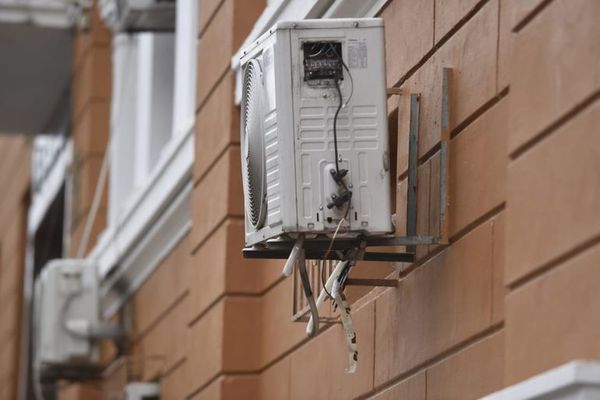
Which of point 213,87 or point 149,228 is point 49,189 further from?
point 213,87

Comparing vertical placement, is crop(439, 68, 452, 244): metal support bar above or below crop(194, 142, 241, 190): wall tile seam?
below

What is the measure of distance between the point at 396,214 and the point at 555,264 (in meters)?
1.79

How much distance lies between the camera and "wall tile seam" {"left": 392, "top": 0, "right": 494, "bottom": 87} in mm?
7062

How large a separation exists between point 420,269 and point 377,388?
0.67 m

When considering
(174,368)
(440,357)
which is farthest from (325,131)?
(174,368)

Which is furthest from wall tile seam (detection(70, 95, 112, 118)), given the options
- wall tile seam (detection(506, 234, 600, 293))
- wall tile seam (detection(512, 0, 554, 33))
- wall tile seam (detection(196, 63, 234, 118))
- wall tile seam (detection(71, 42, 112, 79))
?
wall tile seam (detection(506, 234, 600, 293))

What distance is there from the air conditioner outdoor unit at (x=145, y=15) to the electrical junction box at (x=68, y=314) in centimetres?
179

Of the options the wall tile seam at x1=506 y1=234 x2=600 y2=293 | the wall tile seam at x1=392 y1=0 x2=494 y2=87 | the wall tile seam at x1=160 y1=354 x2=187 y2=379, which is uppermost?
the wall tile seam at x1=392 y1=0 x2=494 y2=87

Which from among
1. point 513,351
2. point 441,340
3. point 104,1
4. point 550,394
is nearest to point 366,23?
point 441,340

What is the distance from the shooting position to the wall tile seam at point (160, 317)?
11930mm

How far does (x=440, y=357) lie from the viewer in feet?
23.2

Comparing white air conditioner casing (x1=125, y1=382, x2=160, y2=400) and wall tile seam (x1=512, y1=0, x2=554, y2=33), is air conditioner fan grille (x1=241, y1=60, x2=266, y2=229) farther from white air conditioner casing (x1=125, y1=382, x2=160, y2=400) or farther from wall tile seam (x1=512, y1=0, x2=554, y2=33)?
white air conditioner casing (x1=125, y1=382, x2=160, y2=400)

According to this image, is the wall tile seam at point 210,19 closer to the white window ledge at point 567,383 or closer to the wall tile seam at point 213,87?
the wall tile seam at point 213,87

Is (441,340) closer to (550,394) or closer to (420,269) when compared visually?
(420,269)
